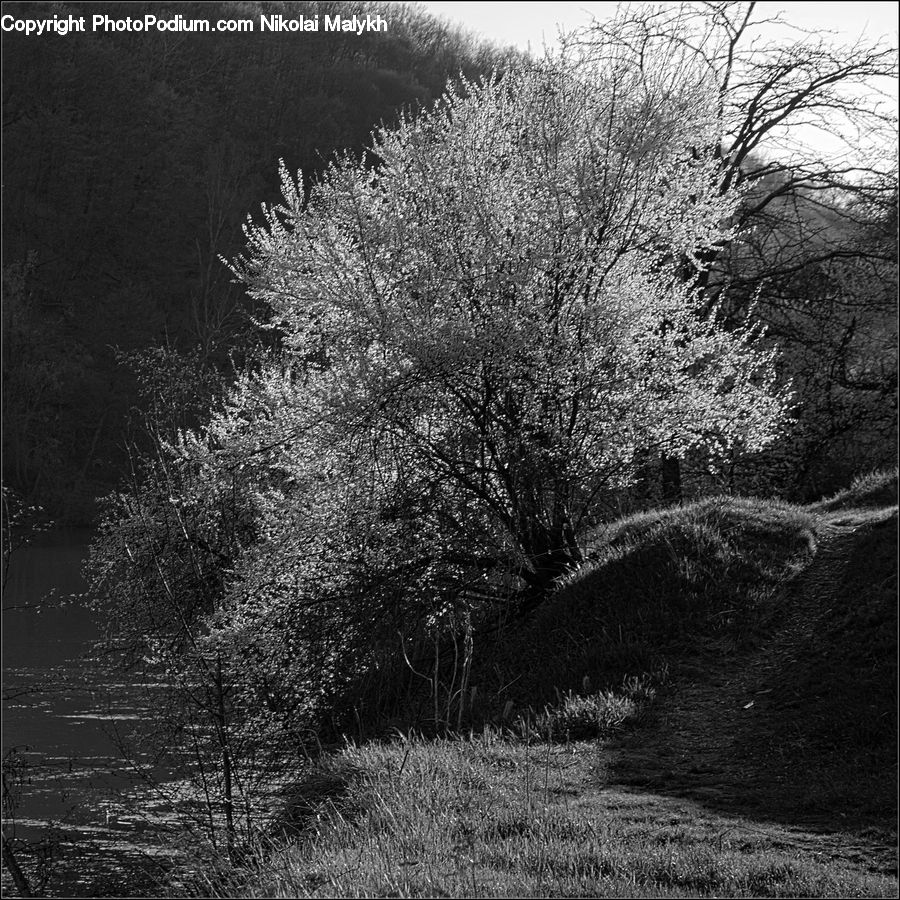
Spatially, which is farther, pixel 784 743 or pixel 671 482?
pixel 671 482

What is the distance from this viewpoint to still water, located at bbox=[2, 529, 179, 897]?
31.2 ft

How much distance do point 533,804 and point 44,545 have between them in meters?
29.7

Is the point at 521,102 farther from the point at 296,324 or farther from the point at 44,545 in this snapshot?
the point at 44,545

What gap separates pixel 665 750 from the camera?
810 cm

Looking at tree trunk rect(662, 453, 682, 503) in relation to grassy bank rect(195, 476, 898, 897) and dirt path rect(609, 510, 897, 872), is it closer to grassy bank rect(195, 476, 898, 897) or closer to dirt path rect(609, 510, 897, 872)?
grassy bank rect(195, 476, 898, 897)

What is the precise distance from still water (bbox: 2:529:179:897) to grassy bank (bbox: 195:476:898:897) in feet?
7.42

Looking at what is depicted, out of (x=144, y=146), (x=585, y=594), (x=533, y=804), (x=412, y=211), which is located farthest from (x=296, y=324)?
(x=144, y=146)

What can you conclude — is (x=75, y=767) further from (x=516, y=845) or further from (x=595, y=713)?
(x=516, y=845)

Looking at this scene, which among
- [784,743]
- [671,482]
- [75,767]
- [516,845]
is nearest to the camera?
[516,845]

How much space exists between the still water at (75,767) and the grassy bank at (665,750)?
2.26 meters

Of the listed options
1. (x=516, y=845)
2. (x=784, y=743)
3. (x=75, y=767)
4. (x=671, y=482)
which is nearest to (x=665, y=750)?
(x=784, y=743)

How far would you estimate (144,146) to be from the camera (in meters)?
47.7

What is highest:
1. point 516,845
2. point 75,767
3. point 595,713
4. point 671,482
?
point 671,482

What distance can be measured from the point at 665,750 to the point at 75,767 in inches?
310
